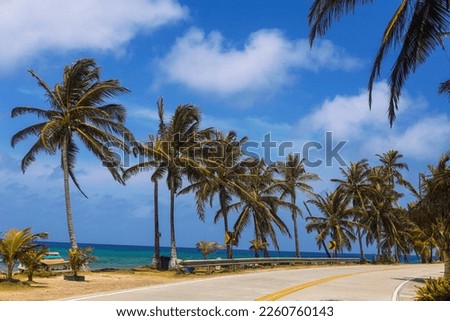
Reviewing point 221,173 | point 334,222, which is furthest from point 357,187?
point 221,173

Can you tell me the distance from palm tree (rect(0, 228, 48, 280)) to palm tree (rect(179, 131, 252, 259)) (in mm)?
14631

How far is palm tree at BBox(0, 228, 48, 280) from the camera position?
2077cm

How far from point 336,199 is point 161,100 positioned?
97.4 ft

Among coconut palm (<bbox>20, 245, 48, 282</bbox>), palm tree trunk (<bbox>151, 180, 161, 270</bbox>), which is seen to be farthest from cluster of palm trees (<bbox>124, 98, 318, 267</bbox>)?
coconut palm (<bbox>20, 245, 48, 282</bbox>)

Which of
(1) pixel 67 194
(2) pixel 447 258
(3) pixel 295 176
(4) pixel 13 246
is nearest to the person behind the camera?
(4) pixel 13 246

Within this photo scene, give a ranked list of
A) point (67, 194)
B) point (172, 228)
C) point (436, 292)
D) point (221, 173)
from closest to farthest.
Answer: point (436, 292), point (67, 194), point (172, 228), point (221, 173)

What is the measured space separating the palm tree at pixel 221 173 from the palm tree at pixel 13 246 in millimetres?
14631

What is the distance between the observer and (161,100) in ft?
118

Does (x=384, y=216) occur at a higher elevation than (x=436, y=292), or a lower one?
higher

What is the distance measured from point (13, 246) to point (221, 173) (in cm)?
2176

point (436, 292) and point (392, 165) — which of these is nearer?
point (436, 292)

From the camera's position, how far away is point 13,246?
21.0 m

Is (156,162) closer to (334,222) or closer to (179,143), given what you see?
(179,143)
